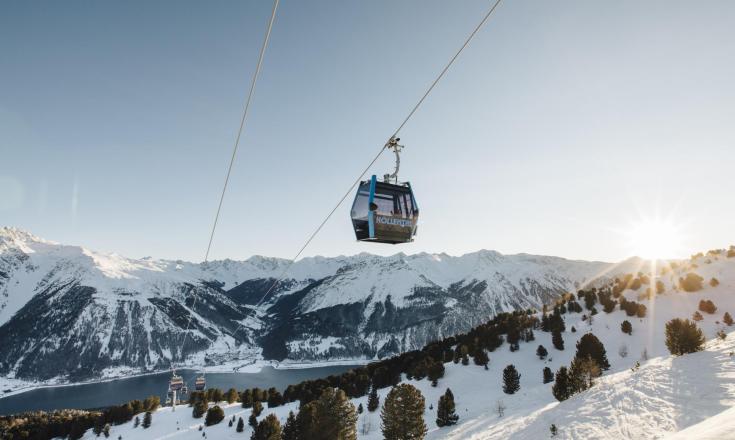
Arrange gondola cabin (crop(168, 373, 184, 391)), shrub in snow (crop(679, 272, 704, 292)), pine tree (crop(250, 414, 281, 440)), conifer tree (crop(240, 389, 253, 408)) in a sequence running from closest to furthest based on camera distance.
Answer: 1. pine tree (crop(250, 414, 281, 440))
2. shrub in snow (crop(679, 272, 704, 292))
3. conifer tree (crop(240, 389, 253, 408))
4. gondola cabin (crop(168, 373, 184, 391))

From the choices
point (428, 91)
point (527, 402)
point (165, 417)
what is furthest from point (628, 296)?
point (165, 417)

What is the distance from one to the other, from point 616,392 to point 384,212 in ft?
70.4

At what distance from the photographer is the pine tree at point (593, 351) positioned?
164 feet

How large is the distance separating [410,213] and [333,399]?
3114 cm

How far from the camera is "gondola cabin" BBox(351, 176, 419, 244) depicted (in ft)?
64.7

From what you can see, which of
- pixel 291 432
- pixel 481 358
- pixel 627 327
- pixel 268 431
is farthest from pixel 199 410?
pixel 627 327

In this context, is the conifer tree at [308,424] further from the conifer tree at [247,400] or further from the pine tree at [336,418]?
the conifer tree at [247,400]

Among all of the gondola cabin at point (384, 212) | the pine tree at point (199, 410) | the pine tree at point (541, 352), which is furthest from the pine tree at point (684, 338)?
the pine tree at point (199, 410)

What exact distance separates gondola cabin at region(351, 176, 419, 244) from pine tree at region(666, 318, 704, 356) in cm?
3049

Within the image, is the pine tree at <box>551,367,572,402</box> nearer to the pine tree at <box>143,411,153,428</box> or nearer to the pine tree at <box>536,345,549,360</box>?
the pine tree at <box>536,345,549,360</box>

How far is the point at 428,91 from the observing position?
1252 cm

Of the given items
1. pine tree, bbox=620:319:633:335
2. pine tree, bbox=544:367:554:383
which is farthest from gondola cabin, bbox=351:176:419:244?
pine tree, bbox=620:319:633:335

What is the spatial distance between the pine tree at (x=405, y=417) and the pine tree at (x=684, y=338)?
24.4 m

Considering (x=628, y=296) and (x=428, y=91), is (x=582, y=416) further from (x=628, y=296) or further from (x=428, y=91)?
(x=628, y=296)
